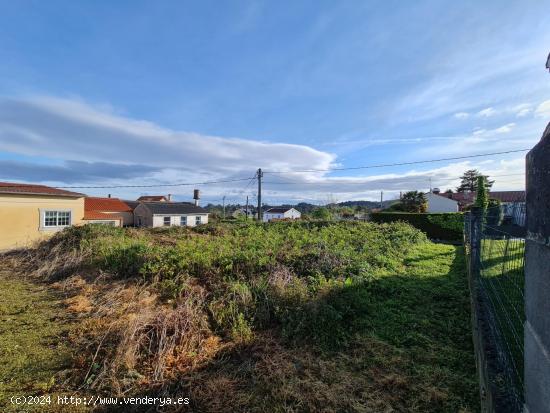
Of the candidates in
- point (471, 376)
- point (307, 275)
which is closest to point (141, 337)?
point (307, 275)

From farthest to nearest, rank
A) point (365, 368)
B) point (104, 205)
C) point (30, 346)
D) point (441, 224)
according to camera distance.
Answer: point (104, 205), point (441, 224), point (30, 346), point (365, 368)

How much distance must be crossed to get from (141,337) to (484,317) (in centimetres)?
419

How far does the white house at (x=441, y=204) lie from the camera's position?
4192 cm

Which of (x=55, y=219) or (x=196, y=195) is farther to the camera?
(x=196, y=195)

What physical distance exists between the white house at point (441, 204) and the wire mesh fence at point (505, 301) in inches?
1645

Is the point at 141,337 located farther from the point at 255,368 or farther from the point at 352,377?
the point at 352,377

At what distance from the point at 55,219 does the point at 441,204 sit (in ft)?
144

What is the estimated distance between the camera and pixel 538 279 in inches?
38.7

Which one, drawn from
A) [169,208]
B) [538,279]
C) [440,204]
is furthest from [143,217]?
[440,204]

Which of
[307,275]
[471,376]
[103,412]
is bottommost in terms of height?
[103,412]

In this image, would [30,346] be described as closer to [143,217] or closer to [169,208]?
[143,217]

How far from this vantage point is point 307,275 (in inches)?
257

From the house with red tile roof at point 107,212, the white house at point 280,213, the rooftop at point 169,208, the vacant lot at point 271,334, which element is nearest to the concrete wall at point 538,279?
the vacant lot at point 271,334

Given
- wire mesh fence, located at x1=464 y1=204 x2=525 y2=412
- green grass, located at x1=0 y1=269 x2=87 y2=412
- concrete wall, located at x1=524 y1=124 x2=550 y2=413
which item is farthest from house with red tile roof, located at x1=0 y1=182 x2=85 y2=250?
concrete wall, located at x1=524 y1=124 x2=550 y2=413
